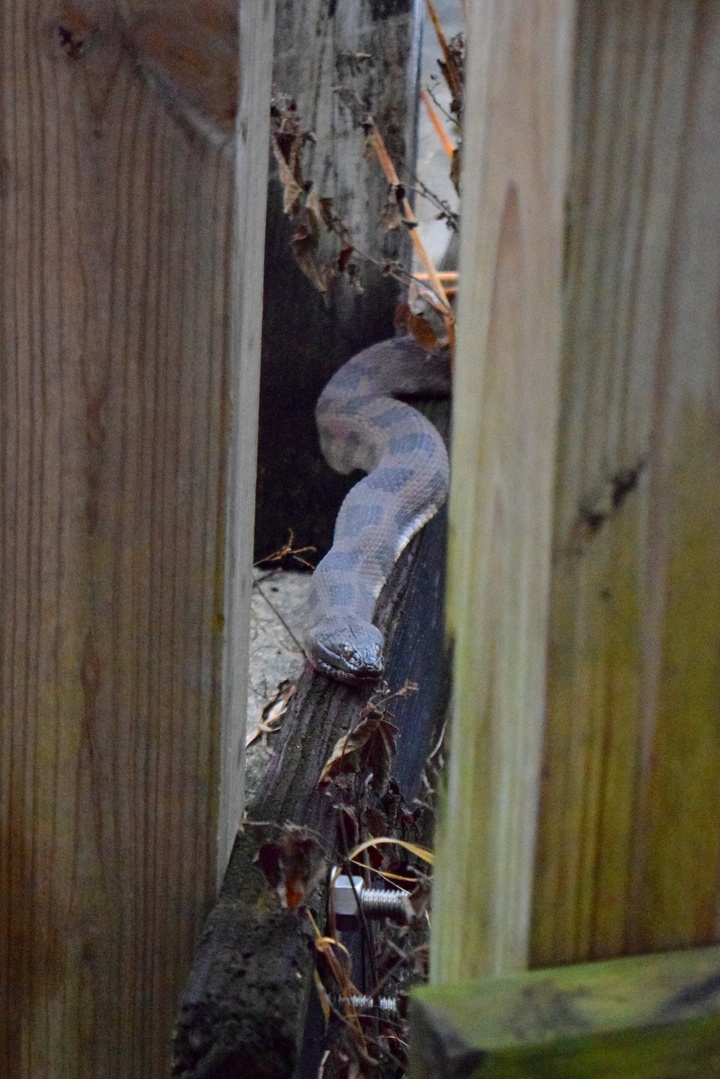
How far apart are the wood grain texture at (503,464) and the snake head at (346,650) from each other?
210 cm

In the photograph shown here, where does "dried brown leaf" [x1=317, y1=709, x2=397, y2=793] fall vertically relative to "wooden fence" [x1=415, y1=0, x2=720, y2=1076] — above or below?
below

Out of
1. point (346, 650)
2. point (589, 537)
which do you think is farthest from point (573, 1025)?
point (346, 650)

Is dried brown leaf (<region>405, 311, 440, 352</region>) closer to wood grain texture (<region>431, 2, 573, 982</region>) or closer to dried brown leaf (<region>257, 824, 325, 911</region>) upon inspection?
dried brown leaf (<region>257, 824, 325, 911</region>)

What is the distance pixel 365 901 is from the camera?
5.19 ft

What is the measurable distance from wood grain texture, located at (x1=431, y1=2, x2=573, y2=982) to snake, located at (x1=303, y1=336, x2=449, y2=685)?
119 inches

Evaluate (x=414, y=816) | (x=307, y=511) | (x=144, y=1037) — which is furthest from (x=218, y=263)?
(x=307, y=511)

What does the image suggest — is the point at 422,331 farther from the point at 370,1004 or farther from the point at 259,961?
the point at 259,961

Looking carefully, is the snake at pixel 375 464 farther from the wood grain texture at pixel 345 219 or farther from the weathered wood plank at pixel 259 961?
the weathered wood plank at pixel 259 961

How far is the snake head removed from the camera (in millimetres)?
3119

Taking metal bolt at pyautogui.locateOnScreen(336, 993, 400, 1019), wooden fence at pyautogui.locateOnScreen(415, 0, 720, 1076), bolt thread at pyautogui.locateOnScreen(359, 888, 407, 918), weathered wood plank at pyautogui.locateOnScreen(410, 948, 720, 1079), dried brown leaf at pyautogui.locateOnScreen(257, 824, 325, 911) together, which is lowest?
metal bolt at pyautogui.locateOnScreen(336, 993, 400, 1019)

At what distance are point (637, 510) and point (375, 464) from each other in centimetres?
479

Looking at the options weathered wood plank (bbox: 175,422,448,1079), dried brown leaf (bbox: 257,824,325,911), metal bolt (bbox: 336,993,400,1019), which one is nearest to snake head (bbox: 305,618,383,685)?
weathered wood plank (bbox: 175,422,448,1079)

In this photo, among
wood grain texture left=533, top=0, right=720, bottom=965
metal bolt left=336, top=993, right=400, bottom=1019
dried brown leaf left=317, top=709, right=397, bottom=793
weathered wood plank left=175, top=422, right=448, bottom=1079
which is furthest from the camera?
dried brown leaf left=317, top=709, right=397, bottom=793

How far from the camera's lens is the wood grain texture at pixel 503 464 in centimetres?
78
